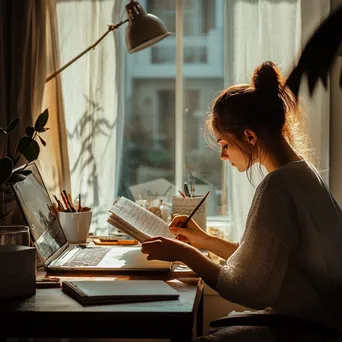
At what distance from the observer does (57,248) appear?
189 centimetres

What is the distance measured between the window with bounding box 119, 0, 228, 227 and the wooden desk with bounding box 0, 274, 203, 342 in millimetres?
1123

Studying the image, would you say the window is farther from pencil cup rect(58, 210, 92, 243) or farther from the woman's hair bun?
the woman's hair bun

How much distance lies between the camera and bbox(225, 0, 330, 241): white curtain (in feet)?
7.38

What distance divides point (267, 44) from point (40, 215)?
3.42 ft

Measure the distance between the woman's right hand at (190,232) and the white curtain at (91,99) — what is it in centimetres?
54

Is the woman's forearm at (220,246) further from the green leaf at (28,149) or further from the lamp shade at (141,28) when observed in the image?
the lamp shade at (141,28)

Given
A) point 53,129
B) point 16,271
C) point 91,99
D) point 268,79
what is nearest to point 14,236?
point 16,271

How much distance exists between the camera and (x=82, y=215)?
2.11 meters

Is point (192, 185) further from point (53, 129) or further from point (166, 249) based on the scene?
point (166, 249)

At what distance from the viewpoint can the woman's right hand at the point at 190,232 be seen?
188 centimetres

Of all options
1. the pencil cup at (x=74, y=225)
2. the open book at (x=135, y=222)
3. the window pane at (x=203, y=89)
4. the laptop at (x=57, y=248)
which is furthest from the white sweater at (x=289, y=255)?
the window pane at (x=203, y=89)

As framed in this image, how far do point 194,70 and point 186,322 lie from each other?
1347 mm

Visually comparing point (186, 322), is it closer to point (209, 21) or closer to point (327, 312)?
point (327, 312)

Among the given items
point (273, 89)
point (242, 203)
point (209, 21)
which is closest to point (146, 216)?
point (242, 203)
